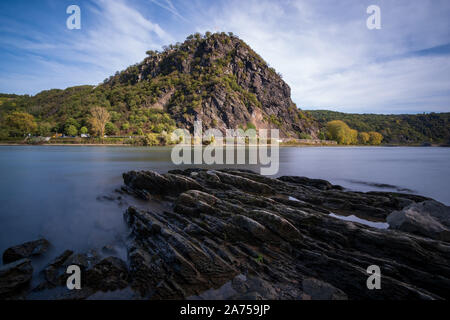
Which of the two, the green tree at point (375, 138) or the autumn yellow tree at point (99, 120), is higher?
the autumn yellow tree at point (99, 120)

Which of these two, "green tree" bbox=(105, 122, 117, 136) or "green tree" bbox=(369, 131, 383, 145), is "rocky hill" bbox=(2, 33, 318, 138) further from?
"green tree" bbox=(369, 131, 383, 145)

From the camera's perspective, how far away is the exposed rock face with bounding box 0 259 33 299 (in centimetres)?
424

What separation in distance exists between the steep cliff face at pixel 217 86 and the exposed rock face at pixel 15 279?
109296 millimetres

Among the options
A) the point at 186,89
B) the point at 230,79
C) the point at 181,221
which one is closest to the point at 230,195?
the point at 181,221

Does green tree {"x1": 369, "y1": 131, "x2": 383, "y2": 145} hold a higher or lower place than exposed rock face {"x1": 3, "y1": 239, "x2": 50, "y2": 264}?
higher

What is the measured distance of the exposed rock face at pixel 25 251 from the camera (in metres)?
5.59

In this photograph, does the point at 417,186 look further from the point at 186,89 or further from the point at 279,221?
the point at 186,89

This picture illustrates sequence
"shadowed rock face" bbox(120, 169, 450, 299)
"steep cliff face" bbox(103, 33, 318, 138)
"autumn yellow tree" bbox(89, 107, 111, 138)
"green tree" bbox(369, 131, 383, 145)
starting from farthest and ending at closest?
"green tree" bbox(369, 131, 383, 145) → "steep cliff face" bbox(103, 33, 318, 138) → "autumn yellow tree" bbox(89, 107, 111, 138) → "shadowed rock face" bbox(120, 169, 450, 299)

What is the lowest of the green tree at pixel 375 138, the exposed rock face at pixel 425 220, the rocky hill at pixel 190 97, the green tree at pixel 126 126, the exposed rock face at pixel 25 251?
the exposed rock face at pixel 25 251

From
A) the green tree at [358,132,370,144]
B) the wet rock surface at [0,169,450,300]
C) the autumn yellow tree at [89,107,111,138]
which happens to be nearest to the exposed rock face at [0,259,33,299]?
the wet rock surface at [0,169,450,300]

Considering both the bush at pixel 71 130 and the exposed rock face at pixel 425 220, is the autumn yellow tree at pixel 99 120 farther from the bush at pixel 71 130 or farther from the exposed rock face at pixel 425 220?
the exposed rock face at pixel 425 220

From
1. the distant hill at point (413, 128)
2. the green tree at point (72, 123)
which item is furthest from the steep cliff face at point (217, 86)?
the distant hill at point (413, 128)

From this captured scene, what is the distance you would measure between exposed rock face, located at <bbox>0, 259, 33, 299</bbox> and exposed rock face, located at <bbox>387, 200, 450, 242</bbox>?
10.6m
